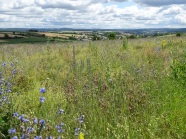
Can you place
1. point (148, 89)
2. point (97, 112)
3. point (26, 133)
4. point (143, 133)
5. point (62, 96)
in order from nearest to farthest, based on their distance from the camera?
point (26, 133), point (143, 133), point (97, 112), point (148, 89), point (62, 96)

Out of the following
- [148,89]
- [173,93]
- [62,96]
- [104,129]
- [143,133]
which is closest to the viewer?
[143,133]

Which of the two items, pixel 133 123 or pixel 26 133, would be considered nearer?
pixel 26 133

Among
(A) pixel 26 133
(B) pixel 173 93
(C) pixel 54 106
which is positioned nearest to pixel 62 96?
(C) pixel 54 106

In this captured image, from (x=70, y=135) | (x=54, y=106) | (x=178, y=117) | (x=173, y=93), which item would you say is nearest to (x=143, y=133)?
(x=178, y=117)

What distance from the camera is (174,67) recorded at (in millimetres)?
5168

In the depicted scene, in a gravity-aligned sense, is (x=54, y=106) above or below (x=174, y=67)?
below

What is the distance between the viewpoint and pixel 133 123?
12.1 feet

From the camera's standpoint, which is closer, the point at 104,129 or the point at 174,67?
the point at 104,129

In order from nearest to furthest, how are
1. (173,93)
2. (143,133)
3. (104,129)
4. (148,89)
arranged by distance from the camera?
1. (143,133)
2. (104,129)
3. (173,93)
4. (148,89)

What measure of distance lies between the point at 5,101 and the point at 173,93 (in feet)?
8.04

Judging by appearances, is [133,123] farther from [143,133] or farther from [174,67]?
[174,67]

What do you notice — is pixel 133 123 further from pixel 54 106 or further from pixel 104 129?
pixel 54 106

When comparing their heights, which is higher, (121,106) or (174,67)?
(174,67)

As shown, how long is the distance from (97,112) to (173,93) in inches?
48.2
